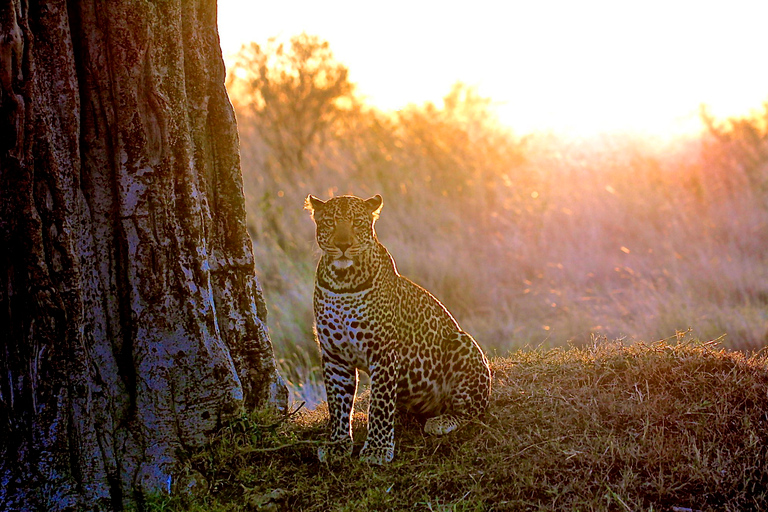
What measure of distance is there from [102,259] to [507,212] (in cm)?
1141

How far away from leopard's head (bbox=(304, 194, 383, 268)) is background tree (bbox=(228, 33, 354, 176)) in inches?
Result: 593

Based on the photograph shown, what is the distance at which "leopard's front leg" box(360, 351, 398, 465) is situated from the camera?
461 cm

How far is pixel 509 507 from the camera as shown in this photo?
4156 mm

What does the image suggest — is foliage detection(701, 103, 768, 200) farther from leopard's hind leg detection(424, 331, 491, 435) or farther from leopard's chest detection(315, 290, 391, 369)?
leopard's chest detection(315, 290, 391, 369)

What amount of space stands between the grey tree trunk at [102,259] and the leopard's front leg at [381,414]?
716 mm

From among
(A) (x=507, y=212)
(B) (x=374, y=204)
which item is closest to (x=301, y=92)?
(A) (x=507, y=212)

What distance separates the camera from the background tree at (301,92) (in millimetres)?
19891

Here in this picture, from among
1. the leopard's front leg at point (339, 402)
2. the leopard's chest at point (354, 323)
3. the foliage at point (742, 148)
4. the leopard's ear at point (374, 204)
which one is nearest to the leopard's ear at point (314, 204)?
the leopard's ear at point (374, 204)

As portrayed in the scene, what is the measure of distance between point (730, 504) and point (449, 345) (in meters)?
1.74

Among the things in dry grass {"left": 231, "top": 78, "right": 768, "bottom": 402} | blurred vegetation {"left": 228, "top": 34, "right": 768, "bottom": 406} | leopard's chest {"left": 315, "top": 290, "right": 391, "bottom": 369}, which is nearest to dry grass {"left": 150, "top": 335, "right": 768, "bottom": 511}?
leopard's chest {"left": 315, "top": 290, "right": 391, "bottom": 369}

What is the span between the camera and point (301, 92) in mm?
20078

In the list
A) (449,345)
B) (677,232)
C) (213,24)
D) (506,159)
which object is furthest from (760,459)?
(506,159)

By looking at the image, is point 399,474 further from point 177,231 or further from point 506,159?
Result: point 506,159

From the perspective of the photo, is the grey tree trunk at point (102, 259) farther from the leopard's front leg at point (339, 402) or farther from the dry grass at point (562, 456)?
the leopard's front leg at point (339, 402)
